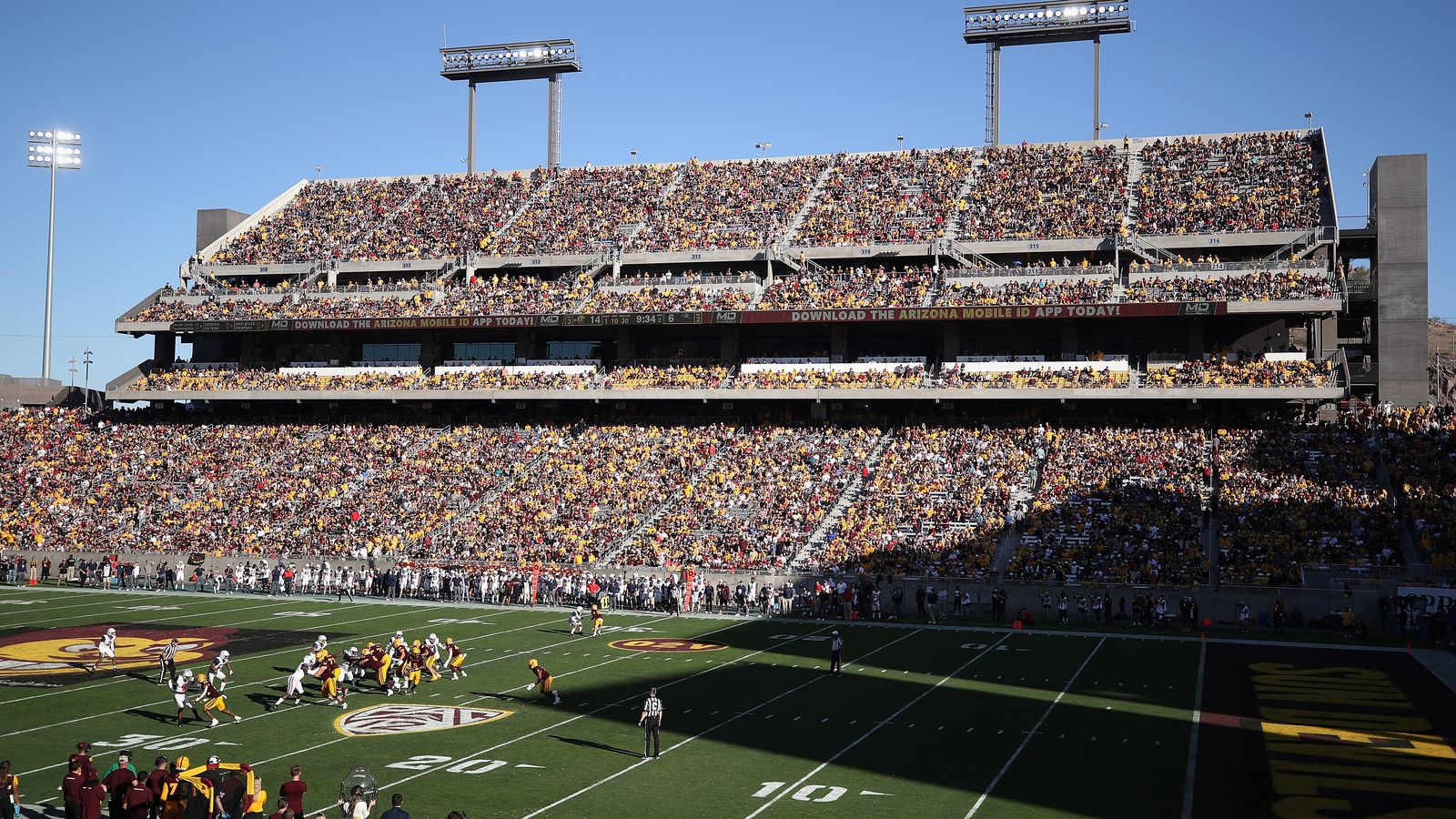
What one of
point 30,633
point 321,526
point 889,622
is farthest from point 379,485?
point 889,622

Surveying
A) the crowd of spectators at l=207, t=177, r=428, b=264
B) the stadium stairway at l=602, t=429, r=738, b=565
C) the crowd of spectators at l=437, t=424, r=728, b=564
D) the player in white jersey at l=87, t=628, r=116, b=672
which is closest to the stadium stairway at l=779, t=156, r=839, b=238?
the crowd of spectators at l=437, t=424, r=728, b=564

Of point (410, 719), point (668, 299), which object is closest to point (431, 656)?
point (410, 719)

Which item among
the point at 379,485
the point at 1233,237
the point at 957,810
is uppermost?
the point at 1233,237

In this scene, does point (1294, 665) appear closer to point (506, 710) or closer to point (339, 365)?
point (506, 710)

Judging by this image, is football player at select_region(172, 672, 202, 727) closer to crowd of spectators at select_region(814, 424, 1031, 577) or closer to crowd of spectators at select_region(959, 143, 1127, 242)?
crowd of spectators at select_region(814, 424, 1031, 577)

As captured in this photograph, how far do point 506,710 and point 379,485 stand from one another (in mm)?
30086

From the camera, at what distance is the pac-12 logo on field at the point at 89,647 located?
27.7 meters

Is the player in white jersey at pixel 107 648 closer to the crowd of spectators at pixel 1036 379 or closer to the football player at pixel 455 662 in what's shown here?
the football player at pixel 455 662

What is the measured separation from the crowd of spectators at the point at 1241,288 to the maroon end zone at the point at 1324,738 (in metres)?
22.0

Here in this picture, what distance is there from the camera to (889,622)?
37594 mm

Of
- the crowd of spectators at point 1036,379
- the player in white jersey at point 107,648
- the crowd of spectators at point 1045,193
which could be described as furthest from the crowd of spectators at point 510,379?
the player in white jersey at point 107,648

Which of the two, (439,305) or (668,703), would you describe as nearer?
(668,703)

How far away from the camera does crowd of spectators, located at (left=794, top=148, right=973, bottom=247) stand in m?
59.0

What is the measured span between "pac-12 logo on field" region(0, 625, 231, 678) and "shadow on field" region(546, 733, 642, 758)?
11.7 meters
